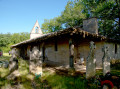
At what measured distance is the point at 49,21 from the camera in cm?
3622

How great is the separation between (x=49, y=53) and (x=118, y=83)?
9364mm

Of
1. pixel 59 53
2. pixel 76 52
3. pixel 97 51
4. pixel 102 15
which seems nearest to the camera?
pixel 97 51

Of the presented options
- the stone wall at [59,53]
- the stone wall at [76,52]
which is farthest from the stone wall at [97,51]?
the stone wall at [59,53]

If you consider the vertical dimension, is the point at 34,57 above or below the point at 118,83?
above

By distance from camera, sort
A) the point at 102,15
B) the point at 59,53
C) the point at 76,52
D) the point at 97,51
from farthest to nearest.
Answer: the point at 102,15 < the point at 76,52 < the point at 59,53 < the point at 97,51

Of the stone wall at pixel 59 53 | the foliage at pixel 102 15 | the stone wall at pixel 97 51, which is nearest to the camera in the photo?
the stone wall at pixel 97 51

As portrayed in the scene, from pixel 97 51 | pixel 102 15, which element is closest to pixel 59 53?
pixel 97 51

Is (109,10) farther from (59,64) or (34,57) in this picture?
(34,57)

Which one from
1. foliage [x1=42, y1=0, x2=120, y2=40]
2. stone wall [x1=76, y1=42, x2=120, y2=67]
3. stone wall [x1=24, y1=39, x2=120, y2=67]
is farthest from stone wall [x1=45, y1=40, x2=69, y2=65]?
foliage [x1=42, y1=0, x2=120, y2=40]

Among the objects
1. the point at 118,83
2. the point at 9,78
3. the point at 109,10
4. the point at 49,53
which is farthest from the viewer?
the point at 109,10

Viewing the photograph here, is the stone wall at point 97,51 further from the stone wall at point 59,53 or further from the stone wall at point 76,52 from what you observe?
the stone wall at point 59,53

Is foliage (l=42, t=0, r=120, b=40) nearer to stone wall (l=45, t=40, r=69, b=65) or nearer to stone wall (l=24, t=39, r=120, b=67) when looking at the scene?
stone wall (l=24, t=39, r=120, b=67)

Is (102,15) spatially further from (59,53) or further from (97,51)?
(59,53)

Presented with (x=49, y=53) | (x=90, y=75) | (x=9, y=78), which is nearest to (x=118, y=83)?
(x=90, y=75)
